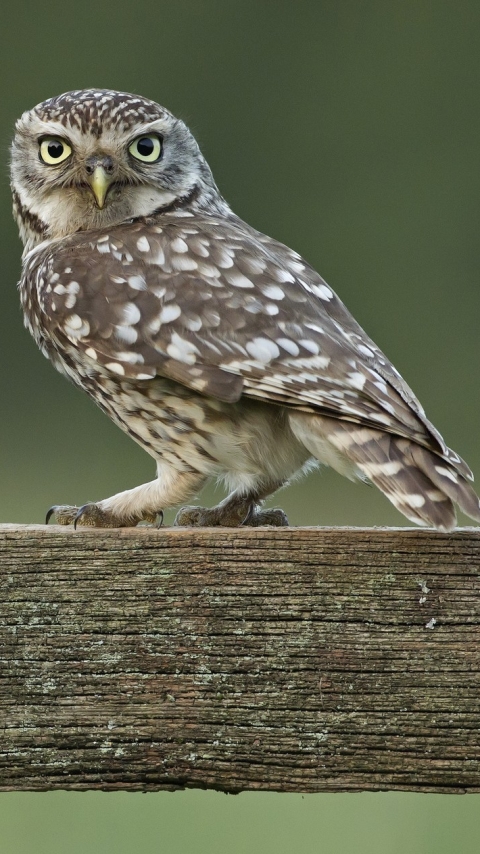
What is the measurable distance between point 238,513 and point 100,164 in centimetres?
105

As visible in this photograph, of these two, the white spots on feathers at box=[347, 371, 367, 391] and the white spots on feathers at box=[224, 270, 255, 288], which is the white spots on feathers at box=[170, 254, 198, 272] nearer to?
the white spots on feathers at box=[224, 270, 255, 288]

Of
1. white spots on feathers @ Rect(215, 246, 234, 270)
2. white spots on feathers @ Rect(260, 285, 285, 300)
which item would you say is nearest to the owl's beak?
white spots on feathers @ Rect(215, 246, 234, 270)

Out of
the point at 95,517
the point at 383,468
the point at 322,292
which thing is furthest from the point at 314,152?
the point at 383,468

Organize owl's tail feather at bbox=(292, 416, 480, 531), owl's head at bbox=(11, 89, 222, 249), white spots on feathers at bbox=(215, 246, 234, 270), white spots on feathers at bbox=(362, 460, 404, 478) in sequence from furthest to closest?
owl's head at bbox=(11, 89, 222, 249) → white spots on feathers at bbox=(215, 246, 234, 270) → white spots on feathers at bbox=(362, 460, 404, 478) → owl's tail feather at bbox=(292, 416, 480, 531)

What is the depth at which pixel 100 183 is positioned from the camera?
3514 mm

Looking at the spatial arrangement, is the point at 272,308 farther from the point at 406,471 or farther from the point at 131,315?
the point at 406,471

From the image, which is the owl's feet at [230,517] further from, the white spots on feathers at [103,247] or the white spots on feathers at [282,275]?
the white spots on feathers at [103,247]

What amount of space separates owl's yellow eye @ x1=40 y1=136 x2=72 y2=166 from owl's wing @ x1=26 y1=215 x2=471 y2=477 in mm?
312

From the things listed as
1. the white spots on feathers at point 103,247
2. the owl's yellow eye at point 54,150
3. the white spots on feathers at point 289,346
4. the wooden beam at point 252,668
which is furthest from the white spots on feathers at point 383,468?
the owl's yellow eye at point 54,150

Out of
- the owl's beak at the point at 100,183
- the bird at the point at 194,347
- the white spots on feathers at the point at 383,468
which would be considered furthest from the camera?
the owl's beak at the point at 100,183

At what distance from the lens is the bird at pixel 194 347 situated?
2.85m

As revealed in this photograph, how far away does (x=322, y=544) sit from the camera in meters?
2.49

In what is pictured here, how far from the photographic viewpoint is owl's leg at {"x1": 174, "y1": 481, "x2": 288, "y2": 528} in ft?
11.0

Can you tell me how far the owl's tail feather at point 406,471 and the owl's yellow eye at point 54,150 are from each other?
1.29 metres
